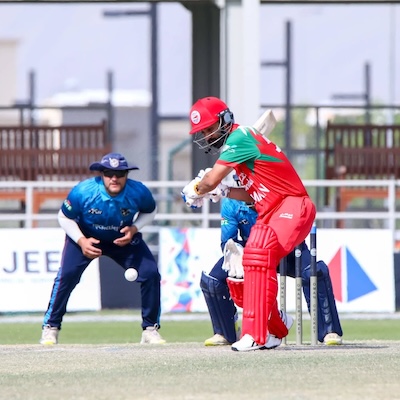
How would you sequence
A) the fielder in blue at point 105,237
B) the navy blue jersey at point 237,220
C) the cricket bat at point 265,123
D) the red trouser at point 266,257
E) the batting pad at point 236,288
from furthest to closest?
1. the fielder in blue at point 105,237
2. the navy blue jersey at point 237,220
3. the cricket bat at point 265,123
4. the batting pad at point 236,288
5. the red trouser at point 266,257

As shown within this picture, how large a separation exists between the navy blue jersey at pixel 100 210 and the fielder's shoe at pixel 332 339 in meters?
2.42

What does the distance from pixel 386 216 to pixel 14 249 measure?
4975mm

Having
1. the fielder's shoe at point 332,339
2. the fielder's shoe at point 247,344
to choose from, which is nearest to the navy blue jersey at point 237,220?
the fielder's shoe at point 332,339

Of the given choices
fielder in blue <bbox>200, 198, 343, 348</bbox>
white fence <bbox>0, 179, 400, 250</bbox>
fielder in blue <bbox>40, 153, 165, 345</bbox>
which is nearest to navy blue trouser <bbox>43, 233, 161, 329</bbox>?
fielder in blue <bbox>40, 153, 165, 345</bbox>

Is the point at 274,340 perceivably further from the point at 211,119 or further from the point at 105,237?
the point at 105,237

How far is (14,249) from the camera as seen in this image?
17.6m

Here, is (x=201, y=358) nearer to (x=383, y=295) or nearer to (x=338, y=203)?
(x=383, y=295)

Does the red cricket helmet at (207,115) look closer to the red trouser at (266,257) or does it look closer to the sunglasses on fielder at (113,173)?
the red trouser at (266,257)

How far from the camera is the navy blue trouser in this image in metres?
12.4

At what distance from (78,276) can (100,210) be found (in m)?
0.65

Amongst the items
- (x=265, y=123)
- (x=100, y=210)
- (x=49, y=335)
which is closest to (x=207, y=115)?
(x=265, y=123)

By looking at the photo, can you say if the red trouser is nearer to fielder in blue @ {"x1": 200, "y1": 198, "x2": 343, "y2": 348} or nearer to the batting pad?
the batting pad

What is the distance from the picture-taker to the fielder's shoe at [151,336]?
1227 cm

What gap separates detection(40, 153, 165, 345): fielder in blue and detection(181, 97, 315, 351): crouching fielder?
2.60 m
